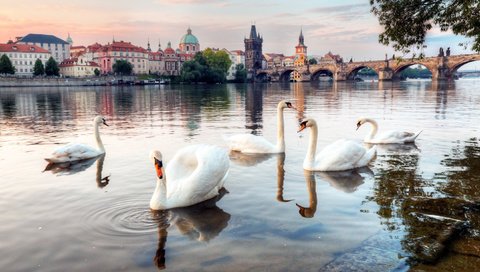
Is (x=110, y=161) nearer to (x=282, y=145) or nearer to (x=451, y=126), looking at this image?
(x=282, y=145)

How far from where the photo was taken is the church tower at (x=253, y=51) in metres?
186

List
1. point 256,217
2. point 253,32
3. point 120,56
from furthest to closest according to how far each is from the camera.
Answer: point 253,32 < point 120,56 < point 256,217

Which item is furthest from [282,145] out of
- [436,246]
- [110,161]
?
[436,246]

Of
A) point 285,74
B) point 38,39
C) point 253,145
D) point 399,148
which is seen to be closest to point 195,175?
point 253,145

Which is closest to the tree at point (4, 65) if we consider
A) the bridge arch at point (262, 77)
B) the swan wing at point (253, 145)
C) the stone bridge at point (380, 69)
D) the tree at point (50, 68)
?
the tree at point (50, 68)

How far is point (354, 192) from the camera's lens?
24.8ft

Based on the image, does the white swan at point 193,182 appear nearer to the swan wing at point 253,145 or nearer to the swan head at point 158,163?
the swan head at point 158,163

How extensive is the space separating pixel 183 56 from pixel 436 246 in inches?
7232

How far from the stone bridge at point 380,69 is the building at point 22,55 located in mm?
84086

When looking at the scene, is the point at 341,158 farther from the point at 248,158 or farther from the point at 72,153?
the point at 72,153

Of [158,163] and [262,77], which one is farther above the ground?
[262,77]

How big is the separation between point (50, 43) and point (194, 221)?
Answer: 197410 millimetres

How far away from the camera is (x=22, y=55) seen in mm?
144000

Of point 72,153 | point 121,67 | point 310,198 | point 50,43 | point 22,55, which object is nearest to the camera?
point 310,198
